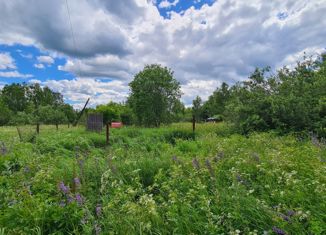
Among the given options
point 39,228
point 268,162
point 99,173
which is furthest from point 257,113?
point 39,228

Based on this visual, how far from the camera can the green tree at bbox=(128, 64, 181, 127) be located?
687 inches

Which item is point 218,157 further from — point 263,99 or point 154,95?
point 154,95

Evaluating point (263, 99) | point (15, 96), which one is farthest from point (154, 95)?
point (15, 96)

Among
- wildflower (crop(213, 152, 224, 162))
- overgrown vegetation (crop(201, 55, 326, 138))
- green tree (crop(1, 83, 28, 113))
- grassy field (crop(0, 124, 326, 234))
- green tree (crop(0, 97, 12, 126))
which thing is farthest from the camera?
green tree (crop(1, 83, 28, 113))

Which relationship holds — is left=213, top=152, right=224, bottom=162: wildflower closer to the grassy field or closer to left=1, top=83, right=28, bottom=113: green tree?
the grassy field

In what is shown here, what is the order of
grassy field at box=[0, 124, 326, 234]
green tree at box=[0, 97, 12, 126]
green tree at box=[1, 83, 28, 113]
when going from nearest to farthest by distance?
grassy field at box=[0, 124, 326, 234], green tree at box=[0, 97, 12, 126], green tree at box=[1, 83, 28, 113]

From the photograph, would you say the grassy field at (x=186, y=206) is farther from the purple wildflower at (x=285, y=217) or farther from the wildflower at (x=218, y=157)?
the wildflower at (x=218, y=157)

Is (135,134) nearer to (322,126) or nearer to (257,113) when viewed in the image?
(257,113)

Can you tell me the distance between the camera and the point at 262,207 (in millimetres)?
2262

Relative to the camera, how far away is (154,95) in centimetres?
1744

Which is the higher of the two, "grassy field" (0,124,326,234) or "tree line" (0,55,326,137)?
"tree line" (0,55,326,137)

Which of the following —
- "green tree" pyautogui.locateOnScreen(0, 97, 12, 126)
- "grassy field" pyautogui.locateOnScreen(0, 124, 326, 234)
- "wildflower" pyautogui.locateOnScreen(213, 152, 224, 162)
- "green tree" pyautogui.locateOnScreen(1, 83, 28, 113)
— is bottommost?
"grassy field" pyautogui.locateOnScreen(0, 124, 326, 234)

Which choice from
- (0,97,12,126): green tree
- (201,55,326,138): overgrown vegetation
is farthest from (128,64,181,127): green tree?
(0,97,12,126): green tree

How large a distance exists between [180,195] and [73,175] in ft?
5.63
